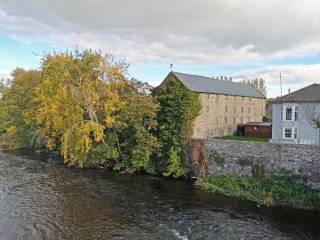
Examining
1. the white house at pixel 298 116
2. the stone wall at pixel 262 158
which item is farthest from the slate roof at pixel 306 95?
the stone wall at pixel 262 158

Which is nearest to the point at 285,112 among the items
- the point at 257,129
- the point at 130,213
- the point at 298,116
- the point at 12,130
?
the point at 298,116

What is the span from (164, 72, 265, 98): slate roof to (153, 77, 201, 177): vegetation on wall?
225 inches

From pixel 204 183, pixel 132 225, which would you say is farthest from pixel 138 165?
pixel 132 225

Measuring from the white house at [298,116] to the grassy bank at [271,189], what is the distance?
363 inches

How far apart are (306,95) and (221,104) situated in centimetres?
1290

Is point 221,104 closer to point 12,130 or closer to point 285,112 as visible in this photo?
point 285,112

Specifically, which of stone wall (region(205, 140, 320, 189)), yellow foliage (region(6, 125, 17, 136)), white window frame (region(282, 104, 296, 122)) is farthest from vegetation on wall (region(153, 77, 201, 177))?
yellow foliage (region(6, 125, 17, 136))

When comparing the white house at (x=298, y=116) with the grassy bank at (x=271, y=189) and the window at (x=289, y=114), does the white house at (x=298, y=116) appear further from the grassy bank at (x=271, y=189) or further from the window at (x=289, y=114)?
the grassy bank at (x=271, y=189)

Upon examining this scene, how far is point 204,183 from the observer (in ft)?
92.3

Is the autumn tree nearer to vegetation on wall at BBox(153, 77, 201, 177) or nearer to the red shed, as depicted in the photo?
vegetation on wall at BBox(153, 77, 201, 177)

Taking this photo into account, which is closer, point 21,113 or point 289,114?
point 289,114

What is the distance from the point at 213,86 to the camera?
44.6m

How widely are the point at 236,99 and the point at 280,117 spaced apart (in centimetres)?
1309

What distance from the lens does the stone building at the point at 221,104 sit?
133 ft
